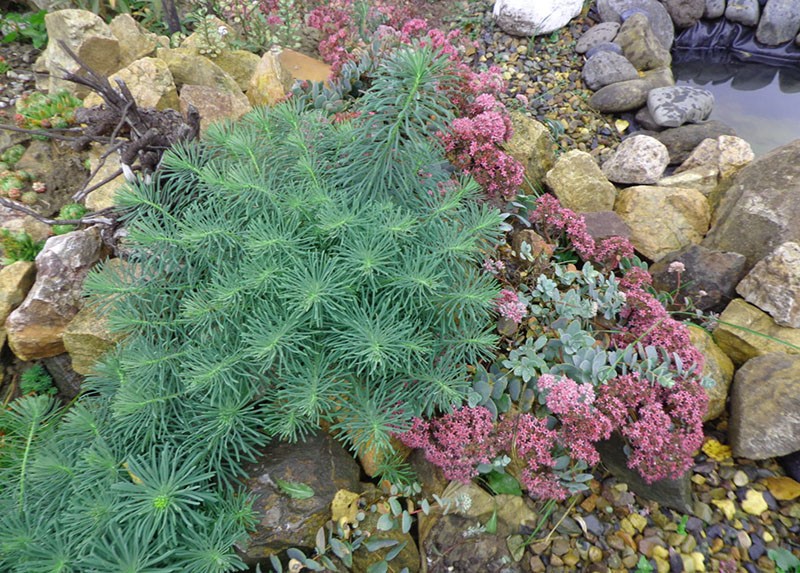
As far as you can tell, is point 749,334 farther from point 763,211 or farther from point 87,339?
point 87,339

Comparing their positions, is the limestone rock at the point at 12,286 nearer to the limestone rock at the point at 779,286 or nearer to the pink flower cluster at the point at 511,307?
the pink flower cluster at the point at 511,307

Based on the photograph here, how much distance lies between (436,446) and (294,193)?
116 centimetres

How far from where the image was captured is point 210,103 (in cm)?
314

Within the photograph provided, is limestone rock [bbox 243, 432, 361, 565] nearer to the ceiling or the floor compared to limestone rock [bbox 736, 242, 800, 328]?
nearer to the floor

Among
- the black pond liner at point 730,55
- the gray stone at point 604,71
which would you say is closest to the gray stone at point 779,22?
the black pond liner at point 730,55

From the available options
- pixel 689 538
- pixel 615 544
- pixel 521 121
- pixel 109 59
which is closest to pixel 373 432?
pixel 615 544

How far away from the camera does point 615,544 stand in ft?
6.79

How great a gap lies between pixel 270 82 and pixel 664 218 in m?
2.74

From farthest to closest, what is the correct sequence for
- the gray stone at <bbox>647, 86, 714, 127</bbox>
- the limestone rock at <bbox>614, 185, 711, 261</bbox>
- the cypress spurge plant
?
the gray stone at <bbox>647, 86, 714, 127</bbox> → the limestone rock at <bbox>614, 185, 711, 261</bbox> → the cypress spurge plant

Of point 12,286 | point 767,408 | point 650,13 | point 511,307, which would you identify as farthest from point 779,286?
point 650,13

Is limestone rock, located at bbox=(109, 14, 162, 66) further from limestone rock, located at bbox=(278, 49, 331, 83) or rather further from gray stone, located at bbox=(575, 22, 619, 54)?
gray stone, located at bbox=(575, 22, 619, 54)

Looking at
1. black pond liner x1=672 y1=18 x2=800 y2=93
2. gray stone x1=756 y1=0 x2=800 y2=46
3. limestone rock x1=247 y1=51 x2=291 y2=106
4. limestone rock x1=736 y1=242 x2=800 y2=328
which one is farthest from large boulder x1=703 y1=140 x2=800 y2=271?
gray stone x1=756 y1=0 x2=800 y2=46

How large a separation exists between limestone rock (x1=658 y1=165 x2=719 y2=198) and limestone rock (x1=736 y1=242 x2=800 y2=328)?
1.02 m

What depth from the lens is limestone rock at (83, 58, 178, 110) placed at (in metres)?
3.11
